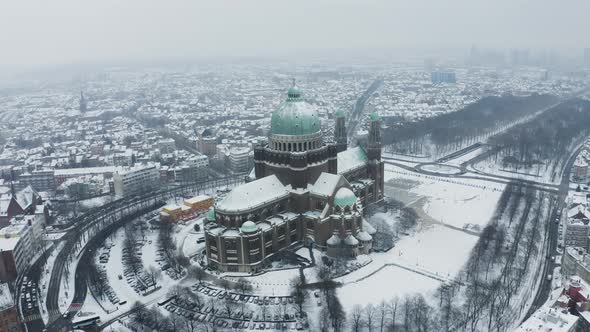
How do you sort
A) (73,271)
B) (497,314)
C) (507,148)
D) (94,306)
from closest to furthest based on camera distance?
(497,314), (94,306), (73,271), (507,148)

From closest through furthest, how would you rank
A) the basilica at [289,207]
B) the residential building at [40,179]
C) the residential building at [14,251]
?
the basilica at [289,207] < the residential building at [14,251] < the residential building at [40,179]

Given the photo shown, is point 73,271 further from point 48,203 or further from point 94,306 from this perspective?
point 48,203

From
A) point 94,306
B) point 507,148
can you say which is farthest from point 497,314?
point 507,148

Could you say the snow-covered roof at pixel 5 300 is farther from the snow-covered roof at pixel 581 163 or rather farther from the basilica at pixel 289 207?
the snow-covered roof at pixel 581 163

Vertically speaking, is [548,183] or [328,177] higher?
[328,177]

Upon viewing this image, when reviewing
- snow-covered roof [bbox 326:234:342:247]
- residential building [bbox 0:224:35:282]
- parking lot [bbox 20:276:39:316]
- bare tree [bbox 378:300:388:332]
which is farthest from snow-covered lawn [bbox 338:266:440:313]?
residential building [bbox 0:224:35:282]

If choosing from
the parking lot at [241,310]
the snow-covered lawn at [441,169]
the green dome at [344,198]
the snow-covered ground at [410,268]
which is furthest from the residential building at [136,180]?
the snow-covered lawn at [441,169]
